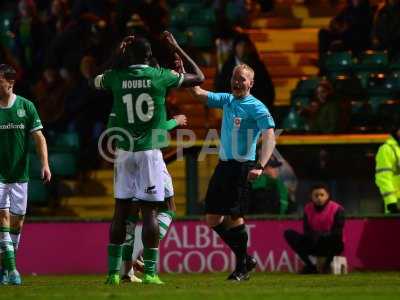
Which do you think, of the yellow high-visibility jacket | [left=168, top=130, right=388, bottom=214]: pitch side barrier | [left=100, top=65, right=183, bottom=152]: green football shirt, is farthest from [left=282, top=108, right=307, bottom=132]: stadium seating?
[left=100, top=65, right=183, bottom=152]: green football shirt

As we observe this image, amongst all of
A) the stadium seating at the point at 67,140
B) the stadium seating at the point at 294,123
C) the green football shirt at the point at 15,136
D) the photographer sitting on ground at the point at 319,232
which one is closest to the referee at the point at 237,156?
the green football shirt at the point at 15,136

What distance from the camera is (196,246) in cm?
1686

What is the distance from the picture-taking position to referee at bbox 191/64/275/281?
13008 millimetres

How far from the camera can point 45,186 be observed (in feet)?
66.2

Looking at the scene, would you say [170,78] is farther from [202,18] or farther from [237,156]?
[202,18]

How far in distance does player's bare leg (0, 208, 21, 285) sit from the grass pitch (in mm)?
146

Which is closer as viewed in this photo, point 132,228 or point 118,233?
point 118,233

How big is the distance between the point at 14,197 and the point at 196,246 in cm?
449

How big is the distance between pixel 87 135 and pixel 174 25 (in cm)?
265

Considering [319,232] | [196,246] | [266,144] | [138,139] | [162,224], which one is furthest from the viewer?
[196,246]

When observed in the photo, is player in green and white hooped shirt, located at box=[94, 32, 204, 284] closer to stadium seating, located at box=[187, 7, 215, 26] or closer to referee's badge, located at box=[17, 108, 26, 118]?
referee's badge, located at box=[17, 108, 26, 118]

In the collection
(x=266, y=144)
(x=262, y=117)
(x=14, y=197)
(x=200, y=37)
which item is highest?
(x=200, y=37)

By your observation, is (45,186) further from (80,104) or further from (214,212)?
(214,212)

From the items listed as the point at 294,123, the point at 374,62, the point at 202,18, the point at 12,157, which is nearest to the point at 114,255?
the point at 12,157
